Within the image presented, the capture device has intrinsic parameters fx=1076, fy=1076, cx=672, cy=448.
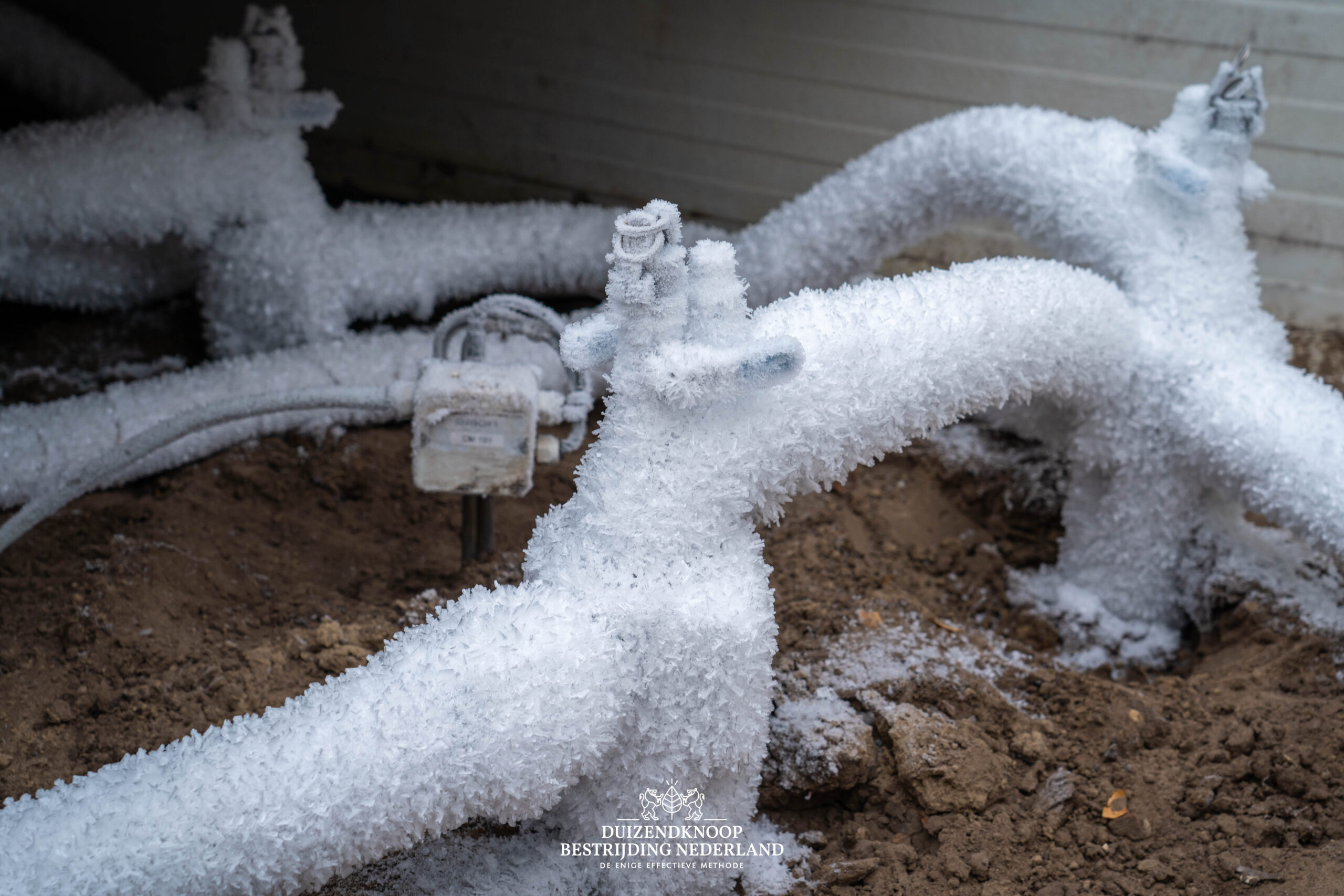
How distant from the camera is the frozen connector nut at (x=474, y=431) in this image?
1.41 metres

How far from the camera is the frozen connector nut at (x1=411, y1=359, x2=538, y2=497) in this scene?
141 centimetres

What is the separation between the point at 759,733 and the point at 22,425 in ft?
4.52

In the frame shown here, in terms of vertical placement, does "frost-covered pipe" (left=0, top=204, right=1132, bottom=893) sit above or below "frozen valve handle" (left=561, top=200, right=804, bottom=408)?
below

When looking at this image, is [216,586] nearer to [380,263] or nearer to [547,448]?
[547,448]

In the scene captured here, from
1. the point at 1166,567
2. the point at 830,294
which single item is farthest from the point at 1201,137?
the point at 830,294

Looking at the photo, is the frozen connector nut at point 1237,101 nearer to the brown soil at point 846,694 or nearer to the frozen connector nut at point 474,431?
the brown soil at point 846,694

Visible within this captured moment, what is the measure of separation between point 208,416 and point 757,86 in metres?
1.73

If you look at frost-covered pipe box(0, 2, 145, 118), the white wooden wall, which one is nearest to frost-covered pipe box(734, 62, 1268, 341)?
the white wooden wall

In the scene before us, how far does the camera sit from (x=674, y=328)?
3.87 feet

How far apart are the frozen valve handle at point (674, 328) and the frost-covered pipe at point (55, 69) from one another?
2.17 meters
